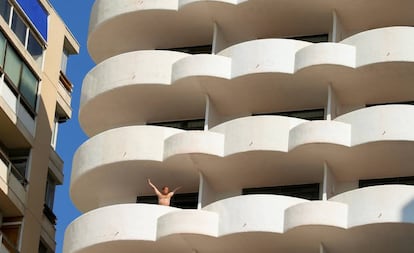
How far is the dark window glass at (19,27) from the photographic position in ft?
162

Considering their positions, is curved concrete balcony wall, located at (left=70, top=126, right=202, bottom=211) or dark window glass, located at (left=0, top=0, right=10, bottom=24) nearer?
curved concrete balcony wall, located at (left=70, top=126, right=202, bottom=211)

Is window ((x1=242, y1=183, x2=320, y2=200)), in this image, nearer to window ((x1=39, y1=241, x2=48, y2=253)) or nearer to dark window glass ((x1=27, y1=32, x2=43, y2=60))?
window ((x1=39, y1=241, x2=48, y2=253))

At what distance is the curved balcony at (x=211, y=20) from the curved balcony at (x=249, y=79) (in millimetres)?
1629

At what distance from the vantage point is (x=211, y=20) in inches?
1854

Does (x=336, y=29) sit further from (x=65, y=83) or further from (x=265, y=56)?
(x=65, y=83)

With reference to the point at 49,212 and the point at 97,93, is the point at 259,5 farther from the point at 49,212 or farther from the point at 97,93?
the point at 49,212

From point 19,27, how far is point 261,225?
39.6ft

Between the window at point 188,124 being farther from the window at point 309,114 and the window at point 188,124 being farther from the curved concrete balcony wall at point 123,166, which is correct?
the window at point 309,114

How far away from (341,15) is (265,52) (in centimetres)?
277

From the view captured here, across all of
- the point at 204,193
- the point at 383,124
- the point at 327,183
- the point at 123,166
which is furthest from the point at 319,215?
the point at 123,166

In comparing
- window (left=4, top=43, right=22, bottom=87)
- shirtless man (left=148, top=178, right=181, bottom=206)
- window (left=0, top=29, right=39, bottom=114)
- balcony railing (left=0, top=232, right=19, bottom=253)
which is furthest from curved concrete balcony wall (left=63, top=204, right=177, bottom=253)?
window (left=4, top=43, right=22, bottom=87)

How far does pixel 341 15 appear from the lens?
Answer: 151 feet

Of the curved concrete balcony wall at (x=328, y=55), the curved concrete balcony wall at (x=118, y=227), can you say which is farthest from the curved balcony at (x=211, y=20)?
the curved concrete balcony wall at (x=118, y=227)

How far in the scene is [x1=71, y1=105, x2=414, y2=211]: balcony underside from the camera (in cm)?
4228
